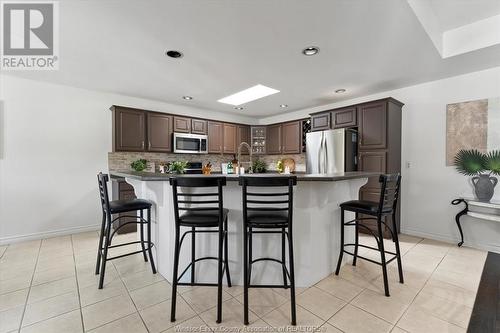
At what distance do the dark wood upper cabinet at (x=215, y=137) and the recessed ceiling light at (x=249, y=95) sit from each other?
72cm

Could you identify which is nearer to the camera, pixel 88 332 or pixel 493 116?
pixel 88 332

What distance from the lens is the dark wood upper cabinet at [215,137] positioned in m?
5.20

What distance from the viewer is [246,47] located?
2.50 metres

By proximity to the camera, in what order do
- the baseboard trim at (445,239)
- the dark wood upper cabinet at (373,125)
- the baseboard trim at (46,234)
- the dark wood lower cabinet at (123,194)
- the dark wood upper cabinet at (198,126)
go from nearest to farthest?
the baseboard trim at (445,239) < the baseboard trim at (46,234) < the dark wood upper cabinet at (373,125) < the dark wood lower cabinet at (123,194) < the dark wood upper cabinet at (198,126)

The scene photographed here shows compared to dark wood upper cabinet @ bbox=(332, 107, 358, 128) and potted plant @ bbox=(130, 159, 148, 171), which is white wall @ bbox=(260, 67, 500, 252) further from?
potted plant @ bbox=(130, 159, 148, 171)

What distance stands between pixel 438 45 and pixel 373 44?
0.87 metres

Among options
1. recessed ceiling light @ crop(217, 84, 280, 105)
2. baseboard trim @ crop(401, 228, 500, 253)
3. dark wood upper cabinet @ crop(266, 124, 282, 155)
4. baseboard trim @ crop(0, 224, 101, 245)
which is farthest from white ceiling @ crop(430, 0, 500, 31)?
baseboard trim @ crop(0, 224, 101, 245)

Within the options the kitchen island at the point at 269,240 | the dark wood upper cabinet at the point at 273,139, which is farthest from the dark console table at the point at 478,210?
the dark wood upper cabinet at the point at 273,139

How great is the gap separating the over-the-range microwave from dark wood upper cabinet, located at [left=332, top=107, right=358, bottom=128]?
2.76 m

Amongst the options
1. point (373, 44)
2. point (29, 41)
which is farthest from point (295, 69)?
point (29, 41)

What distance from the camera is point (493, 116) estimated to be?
2982 millimetres

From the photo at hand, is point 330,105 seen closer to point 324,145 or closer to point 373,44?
point 324,145

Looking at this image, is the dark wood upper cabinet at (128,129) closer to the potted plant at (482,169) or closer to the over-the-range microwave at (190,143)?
the over-the-range microwave at (190,143)

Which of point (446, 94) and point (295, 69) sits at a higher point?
point (295, 69)
